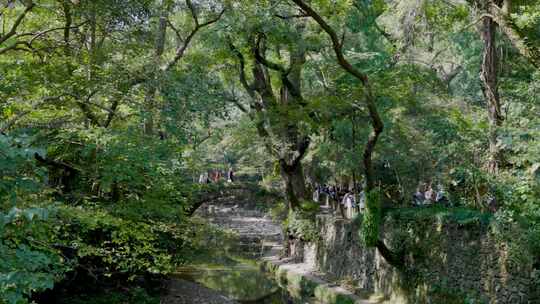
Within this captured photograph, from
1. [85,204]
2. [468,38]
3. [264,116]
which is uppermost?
[468,38]

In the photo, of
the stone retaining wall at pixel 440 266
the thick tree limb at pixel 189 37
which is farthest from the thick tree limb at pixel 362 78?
the thick tree limb at pixel 189 37

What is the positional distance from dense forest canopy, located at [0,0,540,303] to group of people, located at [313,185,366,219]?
5.22 ft

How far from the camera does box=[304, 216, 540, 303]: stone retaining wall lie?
873cm

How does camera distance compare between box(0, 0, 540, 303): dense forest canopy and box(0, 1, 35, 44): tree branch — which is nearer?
box(0, 1, 35, 44): tree branch

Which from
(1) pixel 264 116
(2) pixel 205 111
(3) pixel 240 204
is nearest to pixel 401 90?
(1) pixel 264 116

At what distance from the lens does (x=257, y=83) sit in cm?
1694

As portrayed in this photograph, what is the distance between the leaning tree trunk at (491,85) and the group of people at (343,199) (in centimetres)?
522

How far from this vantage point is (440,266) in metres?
10.7

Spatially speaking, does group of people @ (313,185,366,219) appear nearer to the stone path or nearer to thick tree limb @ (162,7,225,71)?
the stone path

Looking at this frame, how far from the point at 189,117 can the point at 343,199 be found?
13334mm

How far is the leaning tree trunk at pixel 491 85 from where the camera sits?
9875 mm

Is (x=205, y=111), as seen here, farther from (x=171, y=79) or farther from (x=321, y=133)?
(x=321, y=133)

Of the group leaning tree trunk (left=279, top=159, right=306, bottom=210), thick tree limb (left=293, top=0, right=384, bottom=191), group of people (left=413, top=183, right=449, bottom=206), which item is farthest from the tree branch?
group of people (left=413, top=183, right=449, bottom=206)

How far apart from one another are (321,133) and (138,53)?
7820 mm
